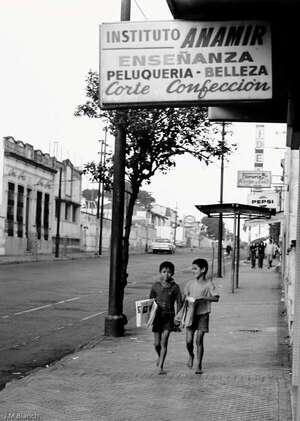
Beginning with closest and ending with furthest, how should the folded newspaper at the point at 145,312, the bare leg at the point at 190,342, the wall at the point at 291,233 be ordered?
the folded newspaper at the point at 145,312
the bare leg at the point at 190,342
the wall at the point at 291,233

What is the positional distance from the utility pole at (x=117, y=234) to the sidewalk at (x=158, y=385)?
369 mm

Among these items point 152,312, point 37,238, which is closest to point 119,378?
point 152,312

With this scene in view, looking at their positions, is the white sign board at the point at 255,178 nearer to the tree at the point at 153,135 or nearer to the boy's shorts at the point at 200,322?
the tree at the point at 153,135

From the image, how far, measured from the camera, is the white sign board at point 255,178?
30.4 meters

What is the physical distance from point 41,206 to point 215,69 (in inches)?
2076

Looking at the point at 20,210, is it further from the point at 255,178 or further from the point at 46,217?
the point at 255,178

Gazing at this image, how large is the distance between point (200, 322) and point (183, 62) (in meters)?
4.74

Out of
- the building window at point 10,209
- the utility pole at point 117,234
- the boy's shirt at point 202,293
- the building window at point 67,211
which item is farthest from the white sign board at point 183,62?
the building window at point 67,211

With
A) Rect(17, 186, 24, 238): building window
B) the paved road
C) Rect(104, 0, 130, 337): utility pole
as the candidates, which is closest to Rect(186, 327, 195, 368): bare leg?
the paved road

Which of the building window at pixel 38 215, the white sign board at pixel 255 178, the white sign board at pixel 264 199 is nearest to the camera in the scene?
the white sign board at pixel 255 178

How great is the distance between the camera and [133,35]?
5258 millimetres

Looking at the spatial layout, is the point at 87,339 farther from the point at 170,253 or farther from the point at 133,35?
the point at 170,253

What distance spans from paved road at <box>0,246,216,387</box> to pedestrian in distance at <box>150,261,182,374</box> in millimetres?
1907

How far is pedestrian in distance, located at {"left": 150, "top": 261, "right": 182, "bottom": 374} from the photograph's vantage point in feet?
29.1
